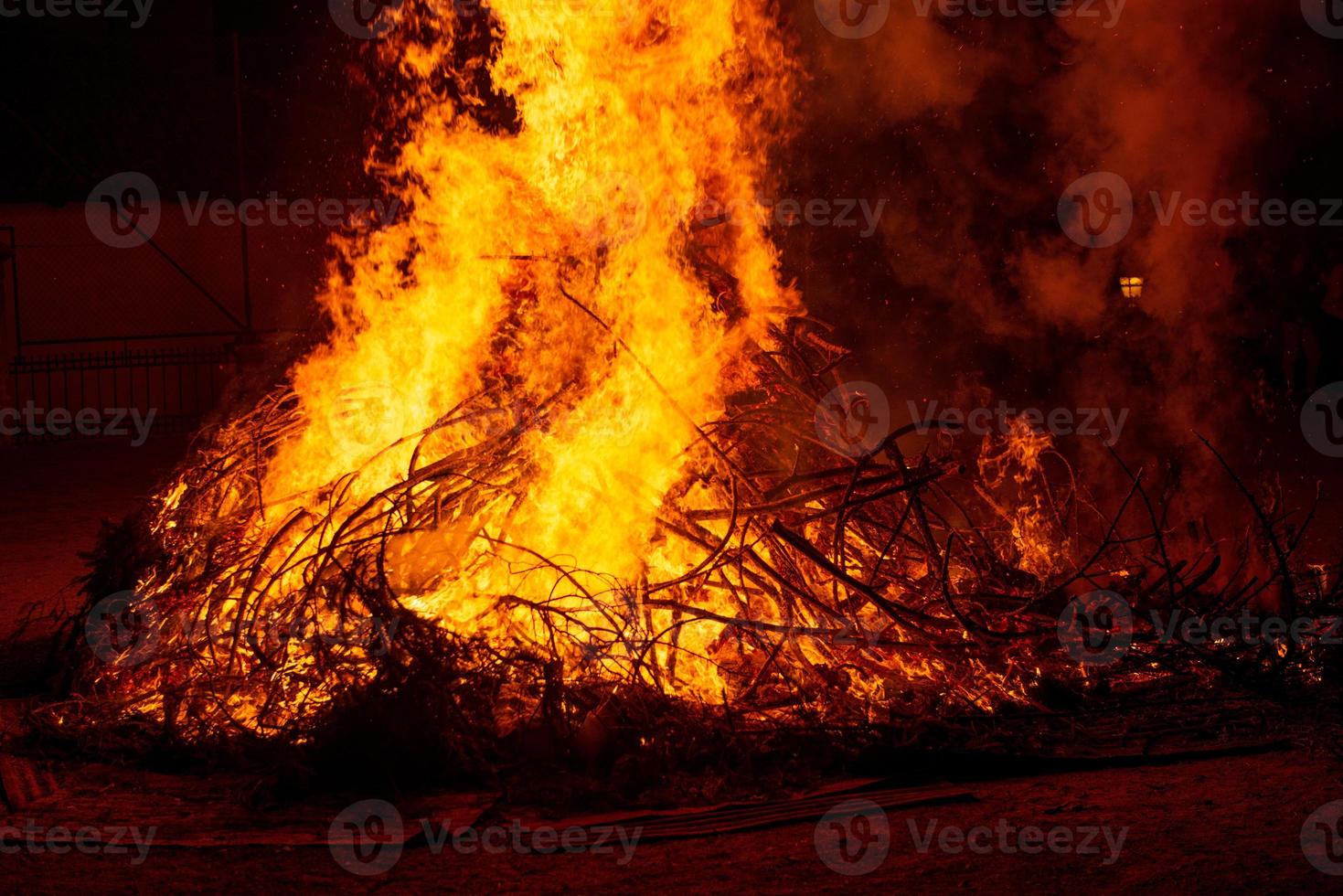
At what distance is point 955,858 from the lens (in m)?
4.01

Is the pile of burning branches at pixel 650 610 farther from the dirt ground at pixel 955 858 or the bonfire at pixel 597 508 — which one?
the dirt ground at pixel 955 858

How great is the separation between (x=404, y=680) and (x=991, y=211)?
1017 cm

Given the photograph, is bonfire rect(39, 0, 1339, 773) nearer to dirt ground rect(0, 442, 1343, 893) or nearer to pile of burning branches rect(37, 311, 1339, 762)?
pile of burning branches rect(37, 311, 1339, 762)

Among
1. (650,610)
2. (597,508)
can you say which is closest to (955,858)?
(650,610)

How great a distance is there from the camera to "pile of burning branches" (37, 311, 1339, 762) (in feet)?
16.4

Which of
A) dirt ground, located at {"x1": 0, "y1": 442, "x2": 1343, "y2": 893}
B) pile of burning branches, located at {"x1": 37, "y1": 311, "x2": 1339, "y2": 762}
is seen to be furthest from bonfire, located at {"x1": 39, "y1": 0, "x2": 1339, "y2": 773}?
dirt ground, located at {"x1": 0, "y1": 442, "x2": 1343, "y2": 893}

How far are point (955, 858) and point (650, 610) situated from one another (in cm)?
190

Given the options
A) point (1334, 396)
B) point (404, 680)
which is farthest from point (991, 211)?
point (404, 680)

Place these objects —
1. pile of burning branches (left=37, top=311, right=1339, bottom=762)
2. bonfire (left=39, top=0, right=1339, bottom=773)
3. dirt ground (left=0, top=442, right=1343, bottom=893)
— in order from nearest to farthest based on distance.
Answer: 1. dirt ground (left=0, top=442, right=1343, bottom=893)
2. pile of burning branches (left=37, top=311, right=1339, bottom=762)
3. bonfire (left=39, top=0, right=1339, bottom=773)

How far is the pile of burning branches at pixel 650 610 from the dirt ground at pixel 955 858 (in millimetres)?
711

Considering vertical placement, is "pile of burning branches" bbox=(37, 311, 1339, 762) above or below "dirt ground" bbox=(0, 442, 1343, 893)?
above

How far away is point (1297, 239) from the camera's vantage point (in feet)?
39.0

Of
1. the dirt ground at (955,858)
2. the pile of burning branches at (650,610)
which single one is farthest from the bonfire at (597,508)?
the dirt ground at (955,858)

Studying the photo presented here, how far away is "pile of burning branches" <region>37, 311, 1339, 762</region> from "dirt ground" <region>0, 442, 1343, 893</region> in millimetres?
711
